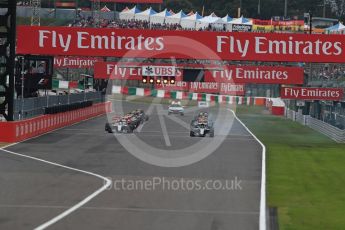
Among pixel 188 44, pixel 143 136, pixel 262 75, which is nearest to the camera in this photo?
pixel 188 44

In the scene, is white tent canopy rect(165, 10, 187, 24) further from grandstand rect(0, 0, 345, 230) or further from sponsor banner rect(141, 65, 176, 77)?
sponsor banner rect(141, 65, 176, 77)

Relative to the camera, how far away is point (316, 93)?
5512cm

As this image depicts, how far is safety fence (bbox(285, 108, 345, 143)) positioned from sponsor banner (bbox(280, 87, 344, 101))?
1.82 m

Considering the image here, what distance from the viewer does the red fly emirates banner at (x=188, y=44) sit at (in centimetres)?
3997

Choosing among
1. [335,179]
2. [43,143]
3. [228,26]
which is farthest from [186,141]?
[228,26]

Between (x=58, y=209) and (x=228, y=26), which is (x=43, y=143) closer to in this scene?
(x=58, y=209)

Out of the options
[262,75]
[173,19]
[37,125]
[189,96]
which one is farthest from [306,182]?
[173,19]

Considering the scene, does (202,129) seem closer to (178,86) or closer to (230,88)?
(230,88)

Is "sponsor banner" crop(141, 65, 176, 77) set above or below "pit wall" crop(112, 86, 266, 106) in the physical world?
above

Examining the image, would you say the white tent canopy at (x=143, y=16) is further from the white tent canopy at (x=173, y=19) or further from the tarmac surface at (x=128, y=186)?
the tarmac surface at (x=128, y=186)

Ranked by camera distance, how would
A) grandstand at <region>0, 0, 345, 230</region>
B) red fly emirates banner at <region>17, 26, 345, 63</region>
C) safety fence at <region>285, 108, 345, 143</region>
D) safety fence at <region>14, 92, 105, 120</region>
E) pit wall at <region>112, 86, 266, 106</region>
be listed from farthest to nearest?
pit wall at <region>112, 86, 266, 106</region>, safety fence at <region>285, 108, 345, 143</region>, safety fence at <region>14, 92, 105, 120</region>, red fly emirates banner at <region>17, 26, 345, 63</region>, grandstand at <region>0, 0, 345, 230</region>

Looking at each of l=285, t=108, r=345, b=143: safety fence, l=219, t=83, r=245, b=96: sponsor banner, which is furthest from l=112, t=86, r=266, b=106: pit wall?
l=285, t=108, r=345, b=143: safety fence

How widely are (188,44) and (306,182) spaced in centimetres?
1708

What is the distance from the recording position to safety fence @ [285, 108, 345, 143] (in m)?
45.0
